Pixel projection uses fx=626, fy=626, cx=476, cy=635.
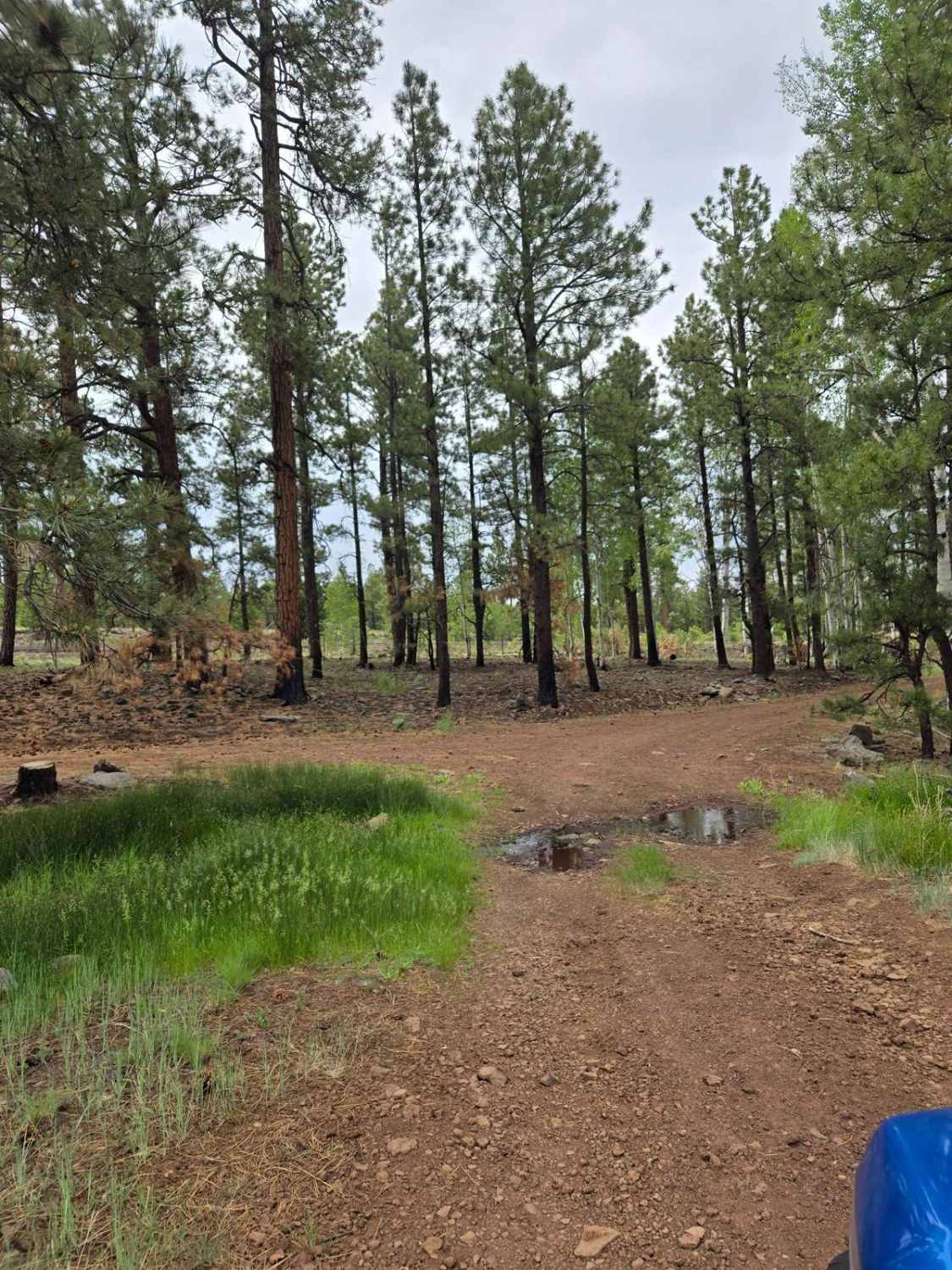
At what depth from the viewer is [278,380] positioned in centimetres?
1383

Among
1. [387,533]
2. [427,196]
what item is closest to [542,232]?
[427,196]

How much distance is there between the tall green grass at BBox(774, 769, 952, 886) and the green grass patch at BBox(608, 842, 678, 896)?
130 cm

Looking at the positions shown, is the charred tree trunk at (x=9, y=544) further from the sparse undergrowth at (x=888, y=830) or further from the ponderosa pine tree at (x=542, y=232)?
the ponderosa pine tree at (x=542, y=232)

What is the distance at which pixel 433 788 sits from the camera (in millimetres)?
8414

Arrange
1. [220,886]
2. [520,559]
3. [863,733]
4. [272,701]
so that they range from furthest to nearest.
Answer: [520,559] → [272,701] → [863,733] → [220,886]

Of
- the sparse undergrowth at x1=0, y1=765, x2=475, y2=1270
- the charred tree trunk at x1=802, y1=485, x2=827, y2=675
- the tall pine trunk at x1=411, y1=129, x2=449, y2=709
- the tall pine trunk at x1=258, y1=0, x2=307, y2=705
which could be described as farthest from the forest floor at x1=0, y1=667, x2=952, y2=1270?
the charred tree trunk at x1=802, y1=485, x2=827, y2=675

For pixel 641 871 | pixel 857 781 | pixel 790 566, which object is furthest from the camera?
pixel 790 566

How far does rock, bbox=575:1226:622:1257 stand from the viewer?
6.42 feet

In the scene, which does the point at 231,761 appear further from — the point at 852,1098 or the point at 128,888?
the point at 852,1098

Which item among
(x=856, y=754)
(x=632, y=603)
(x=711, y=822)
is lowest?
(x=711, y=822)

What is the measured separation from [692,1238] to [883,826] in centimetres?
447

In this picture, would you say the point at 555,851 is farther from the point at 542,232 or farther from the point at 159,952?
the point at 542,232

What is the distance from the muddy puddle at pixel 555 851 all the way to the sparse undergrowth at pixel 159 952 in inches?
23.9

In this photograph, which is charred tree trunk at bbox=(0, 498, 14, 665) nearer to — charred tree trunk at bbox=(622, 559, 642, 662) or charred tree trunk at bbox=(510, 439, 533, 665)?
charred tree trunk at bbox=(510, 439, 533, 665)
